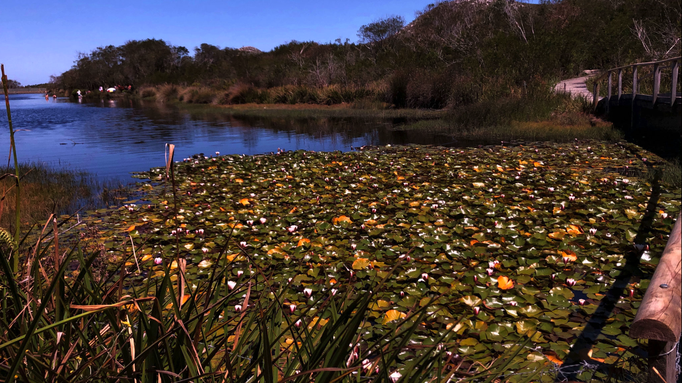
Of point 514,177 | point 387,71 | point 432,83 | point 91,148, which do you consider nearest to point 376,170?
point 514,177

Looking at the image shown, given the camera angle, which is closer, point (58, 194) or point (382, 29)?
point (58, 194)

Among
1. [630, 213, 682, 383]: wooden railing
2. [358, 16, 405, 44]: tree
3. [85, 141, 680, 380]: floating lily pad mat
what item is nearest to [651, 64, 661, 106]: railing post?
[85, 141, 680, 380]: floating lily pad mat

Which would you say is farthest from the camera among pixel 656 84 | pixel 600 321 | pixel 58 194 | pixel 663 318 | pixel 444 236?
pixel 656 84

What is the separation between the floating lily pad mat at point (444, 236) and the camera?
3.42 m

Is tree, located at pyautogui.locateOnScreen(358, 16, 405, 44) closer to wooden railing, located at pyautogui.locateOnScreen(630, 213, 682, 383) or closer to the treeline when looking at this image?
the treeline

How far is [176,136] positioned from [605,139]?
14.5 m

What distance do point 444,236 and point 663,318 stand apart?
12.1ft

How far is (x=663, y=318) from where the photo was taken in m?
1.49

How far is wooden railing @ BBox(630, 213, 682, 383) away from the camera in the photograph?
1.49m

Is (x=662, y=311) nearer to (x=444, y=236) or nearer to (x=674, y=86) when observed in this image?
(x=444, y=236)

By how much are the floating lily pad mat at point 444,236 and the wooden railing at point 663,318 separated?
2.11 ft

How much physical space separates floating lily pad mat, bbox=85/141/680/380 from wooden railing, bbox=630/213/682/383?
64 cm

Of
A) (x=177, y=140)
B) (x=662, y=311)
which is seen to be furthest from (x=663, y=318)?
(x=177, y=140)

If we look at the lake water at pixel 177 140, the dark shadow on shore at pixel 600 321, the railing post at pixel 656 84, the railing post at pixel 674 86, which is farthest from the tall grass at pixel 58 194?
the railing post at pixel 656 84
